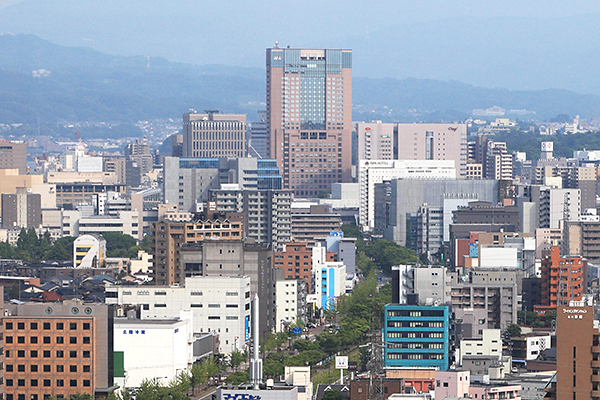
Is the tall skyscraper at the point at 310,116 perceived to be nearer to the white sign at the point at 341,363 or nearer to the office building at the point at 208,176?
the office building at the point at 208,176

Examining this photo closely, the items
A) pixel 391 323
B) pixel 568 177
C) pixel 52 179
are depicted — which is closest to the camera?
pixel 391 323

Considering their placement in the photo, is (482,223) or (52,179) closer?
(482,223)

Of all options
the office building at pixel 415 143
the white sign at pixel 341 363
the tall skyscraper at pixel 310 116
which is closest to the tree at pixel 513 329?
the white sign at pixel 341 363

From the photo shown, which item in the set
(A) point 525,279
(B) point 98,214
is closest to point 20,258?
(B) point 98,214

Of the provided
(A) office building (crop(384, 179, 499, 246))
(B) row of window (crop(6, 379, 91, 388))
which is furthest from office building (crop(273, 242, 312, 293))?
(B) row of window (crop(6, 379, 91, 388))

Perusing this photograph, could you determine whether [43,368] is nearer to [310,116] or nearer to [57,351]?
[57,351]

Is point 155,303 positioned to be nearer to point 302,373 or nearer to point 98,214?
point 302,373
